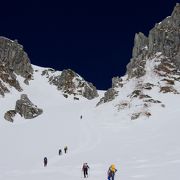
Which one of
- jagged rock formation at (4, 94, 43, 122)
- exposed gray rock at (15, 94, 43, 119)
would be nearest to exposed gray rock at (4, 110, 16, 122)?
jagged rock formation at (4, 94, 43, 122)

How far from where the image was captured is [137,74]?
9931cm

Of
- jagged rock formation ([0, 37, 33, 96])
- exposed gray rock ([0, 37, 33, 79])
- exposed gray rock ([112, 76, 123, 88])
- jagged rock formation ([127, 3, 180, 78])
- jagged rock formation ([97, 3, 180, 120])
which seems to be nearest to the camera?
jagged rock formation ([97, 3, 180, 120])

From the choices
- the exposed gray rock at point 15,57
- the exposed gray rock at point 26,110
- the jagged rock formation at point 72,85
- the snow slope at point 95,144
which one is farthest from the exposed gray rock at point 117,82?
the exposed gray rock at point 15,57

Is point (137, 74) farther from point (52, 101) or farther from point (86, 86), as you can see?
point (86, 86)

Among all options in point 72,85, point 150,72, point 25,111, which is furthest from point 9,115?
point 72,85

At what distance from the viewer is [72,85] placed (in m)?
146

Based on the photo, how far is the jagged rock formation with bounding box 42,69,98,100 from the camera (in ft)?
469

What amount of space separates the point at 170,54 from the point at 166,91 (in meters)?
18.9

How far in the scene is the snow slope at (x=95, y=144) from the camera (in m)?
31.4

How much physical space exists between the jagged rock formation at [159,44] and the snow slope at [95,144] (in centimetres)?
915

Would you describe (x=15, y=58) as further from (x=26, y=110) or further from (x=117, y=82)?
(x=26, y=110)

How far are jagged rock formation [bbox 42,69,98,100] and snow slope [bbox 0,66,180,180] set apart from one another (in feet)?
136

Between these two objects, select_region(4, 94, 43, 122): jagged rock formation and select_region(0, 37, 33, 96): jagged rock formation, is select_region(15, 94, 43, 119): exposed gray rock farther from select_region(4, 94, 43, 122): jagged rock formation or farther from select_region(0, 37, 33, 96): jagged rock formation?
select_region(0, 37, 33, 96): jagged rock formation

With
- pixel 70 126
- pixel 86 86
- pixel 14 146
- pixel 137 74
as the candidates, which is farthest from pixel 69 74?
pixel 14 146
